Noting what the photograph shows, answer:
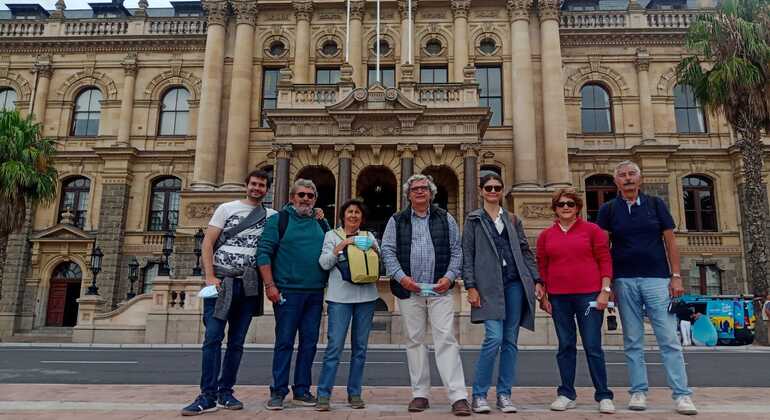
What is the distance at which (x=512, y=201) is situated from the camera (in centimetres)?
2494

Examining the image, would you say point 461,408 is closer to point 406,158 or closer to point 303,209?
point 303,209

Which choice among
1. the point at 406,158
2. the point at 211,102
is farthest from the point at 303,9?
the point at 406,158

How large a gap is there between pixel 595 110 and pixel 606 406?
1039 inches

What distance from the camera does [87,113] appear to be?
30750 mm

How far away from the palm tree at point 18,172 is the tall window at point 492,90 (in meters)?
19.7

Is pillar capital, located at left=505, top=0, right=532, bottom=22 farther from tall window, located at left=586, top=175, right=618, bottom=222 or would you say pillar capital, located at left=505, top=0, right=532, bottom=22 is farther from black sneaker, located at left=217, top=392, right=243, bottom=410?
black sneaker, located at left=217, top=392, right=243, bottom=410

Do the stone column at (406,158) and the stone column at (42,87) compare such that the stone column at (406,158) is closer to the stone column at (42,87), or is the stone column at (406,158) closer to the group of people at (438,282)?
the group of people at (438,282)

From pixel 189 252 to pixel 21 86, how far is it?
1496 centimetres

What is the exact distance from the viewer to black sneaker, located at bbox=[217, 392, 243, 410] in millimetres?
5340

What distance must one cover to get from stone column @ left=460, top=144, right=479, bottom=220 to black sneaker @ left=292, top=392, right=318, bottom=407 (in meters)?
16.6

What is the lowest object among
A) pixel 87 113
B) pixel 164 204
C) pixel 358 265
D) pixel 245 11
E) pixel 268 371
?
pixel 268 371

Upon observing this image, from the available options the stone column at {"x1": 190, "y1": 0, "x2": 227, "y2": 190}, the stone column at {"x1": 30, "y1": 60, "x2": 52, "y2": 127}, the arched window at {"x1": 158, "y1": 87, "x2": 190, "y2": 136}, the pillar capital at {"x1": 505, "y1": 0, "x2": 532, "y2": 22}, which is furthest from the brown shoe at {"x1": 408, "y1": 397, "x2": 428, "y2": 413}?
the stone column at {"x1": 30, "y1": 60, "x2": 52, "y2": 127}

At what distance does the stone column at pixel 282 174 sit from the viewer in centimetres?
2231

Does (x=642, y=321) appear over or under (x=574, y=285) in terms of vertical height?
under
